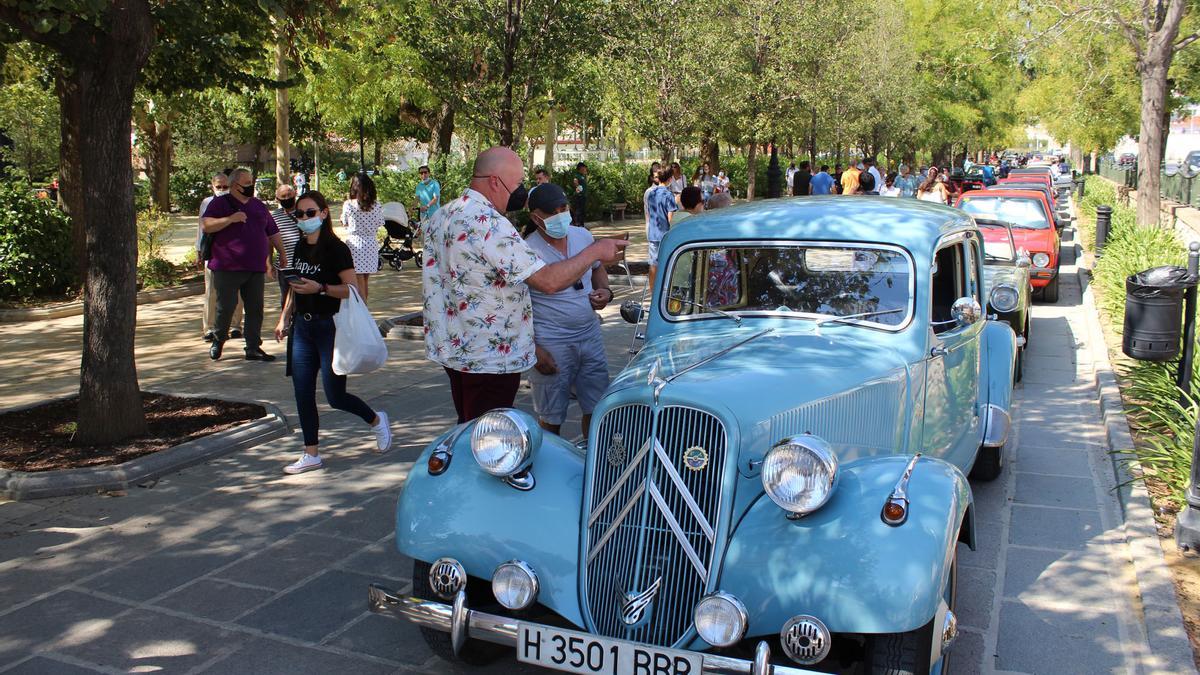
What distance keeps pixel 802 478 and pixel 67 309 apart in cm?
1216

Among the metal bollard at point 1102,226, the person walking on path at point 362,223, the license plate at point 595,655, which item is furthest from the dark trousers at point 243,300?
the metal bollard at point 1102,226

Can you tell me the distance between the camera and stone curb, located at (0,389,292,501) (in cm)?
613

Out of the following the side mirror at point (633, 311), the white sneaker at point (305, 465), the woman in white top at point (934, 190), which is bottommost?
the white sneaker at point (305, 465)

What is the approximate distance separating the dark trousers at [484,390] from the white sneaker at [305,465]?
6.33 feet

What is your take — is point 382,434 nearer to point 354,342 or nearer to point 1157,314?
point 354,342

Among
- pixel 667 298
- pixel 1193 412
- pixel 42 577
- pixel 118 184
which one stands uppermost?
pixel 118 184

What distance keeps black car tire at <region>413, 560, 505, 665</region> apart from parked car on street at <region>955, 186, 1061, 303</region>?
11.1 m

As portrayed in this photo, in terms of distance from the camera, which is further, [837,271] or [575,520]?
[837,271]

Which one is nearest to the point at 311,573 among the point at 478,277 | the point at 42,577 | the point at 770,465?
the point at 42,577

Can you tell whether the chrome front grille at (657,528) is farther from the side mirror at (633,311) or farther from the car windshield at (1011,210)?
Result: the car windshield at (1011,210)

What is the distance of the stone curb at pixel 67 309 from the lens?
1242 centimetres

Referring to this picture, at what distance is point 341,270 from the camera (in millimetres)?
6520

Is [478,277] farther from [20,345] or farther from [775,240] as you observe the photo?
[20,345]

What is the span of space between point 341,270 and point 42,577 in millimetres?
2476
